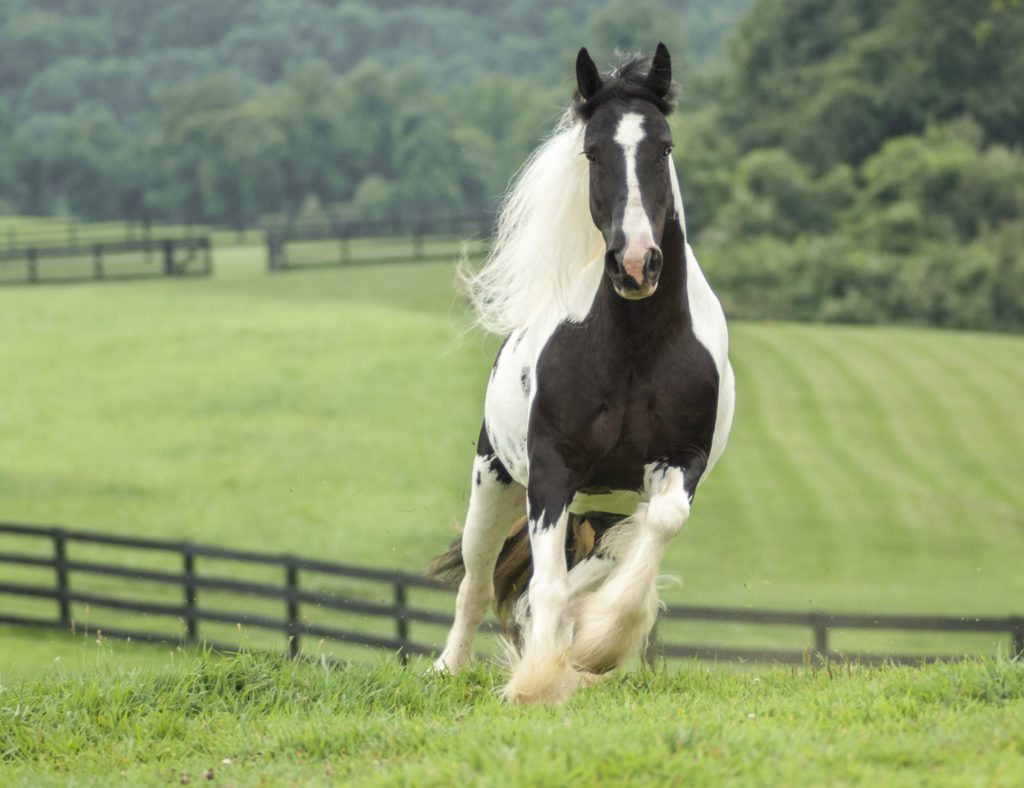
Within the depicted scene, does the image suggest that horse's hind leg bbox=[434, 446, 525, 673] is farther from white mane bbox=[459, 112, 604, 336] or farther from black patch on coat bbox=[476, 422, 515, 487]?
white mane bbox=[459, 112, 604, 336]

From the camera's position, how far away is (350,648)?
53.8 ft

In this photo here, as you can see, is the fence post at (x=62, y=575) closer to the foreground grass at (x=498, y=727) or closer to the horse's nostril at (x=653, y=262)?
the foreground grass at (x=498, y=727)

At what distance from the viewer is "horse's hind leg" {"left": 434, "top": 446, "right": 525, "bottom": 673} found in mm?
6395

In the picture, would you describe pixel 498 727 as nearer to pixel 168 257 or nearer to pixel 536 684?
pixel 536 684

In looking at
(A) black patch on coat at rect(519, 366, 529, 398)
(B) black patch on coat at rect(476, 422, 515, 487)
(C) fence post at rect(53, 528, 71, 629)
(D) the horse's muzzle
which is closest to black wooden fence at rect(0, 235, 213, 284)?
(C) fence post at rect(53, 528, 71, 629)

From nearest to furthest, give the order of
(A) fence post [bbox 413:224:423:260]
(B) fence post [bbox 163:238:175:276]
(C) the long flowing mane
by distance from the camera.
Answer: (C) the long flowing mane
(B) fence post [bbox 163:238:175:276]
(A) fence post [bbox 413:224:423:260]

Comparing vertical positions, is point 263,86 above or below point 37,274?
above

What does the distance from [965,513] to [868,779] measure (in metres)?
20.5

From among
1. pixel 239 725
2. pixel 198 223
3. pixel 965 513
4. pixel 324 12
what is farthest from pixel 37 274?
pixel 324 12

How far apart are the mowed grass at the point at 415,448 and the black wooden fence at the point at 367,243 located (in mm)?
10498

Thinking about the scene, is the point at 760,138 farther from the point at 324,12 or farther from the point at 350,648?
the point at 324,12

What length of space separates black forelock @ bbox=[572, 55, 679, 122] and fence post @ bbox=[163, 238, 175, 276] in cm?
4359

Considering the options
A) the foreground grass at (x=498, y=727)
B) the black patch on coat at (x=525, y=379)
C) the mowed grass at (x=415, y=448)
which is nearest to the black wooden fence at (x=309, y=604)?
the mowed grass at (x=415, y=448)

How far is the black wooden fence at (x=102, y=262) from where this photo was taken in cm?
4662
